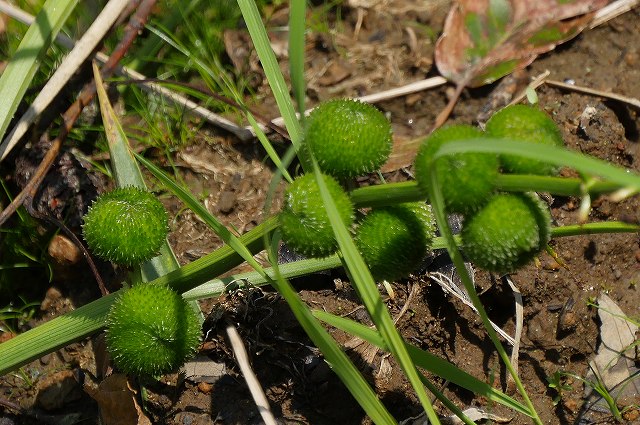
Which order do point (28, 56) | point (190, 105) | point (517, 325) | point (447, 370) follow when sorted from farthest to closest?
point (190, 105) → point (28, 56) → point (517, 325) → point (447, 370)

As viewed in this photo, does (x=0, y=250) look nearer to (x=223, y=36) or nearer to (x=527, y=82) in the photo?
(x=223, y=36)

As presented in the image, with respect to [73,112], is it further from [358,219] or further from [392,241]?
[392,241]

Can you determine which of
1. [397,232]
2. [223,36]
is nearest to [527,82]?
[223,36]

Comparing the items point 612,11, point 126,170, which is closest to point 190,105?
point 126,170

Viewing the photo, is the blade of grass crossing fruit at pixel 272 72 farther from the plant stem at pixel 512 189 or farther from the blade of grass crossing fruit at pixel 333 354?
the blade of grass crossing fruit at pixel 333 354

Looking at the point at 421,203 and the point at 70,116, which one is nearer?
the point at 421,203

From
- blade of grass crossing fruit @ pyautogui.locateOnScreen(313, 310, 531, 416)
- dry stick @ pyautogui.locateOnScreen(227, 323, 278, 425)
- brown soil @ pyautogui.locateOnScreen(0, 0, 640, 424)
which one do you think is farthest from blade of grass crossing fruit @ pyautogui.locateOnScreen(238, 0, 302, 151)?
brown soil @ pyautogui.locateOnScreen(0, 0, 640, 424)

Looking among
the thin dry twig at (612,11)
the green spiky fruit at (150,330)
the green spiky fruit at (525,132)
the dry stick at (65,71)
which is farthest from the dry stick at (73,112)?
the thin dry twig at (612,11)
